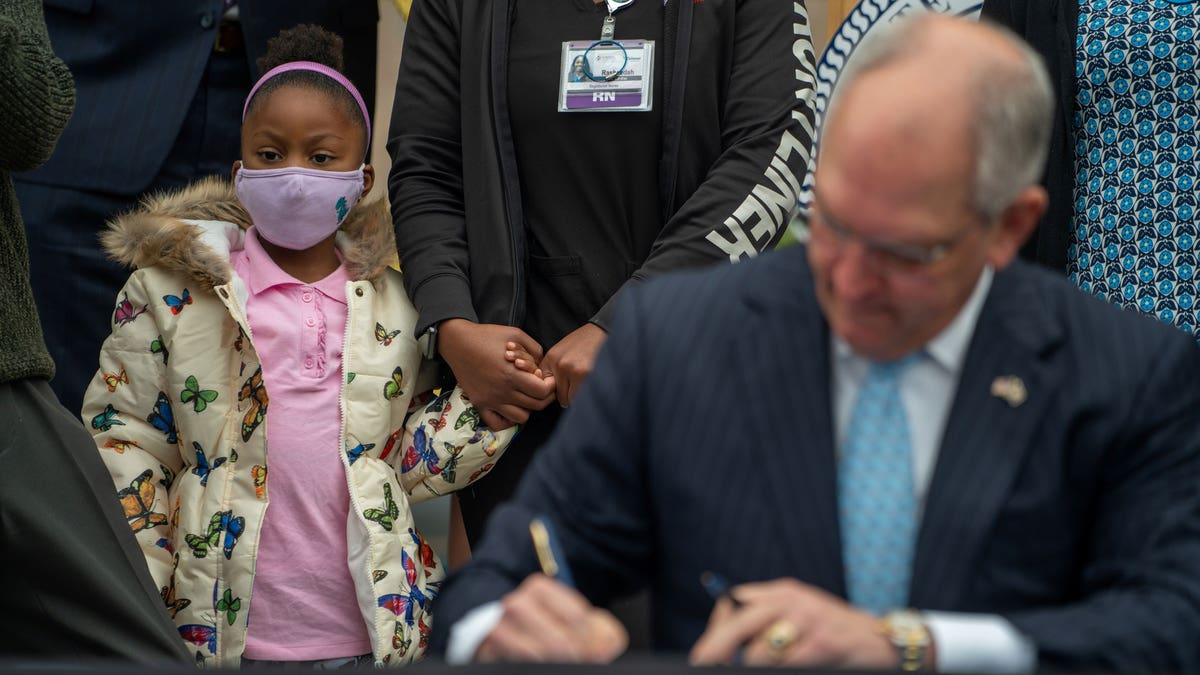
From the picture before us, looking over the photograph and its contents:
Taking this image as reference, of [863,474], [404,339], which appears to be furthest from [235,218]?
[863,474]

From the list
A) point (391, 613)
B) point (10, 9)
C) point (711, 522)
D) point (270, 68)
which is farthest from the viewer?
point (270, 68)

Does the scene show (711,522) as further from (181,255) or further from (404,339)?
(181,255)

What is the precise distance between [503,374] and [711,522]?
1.11 metres

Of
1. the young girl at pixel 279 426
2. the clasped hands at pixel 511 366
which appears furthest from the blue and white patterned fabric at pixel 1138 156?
the young girl at pixel 279 426

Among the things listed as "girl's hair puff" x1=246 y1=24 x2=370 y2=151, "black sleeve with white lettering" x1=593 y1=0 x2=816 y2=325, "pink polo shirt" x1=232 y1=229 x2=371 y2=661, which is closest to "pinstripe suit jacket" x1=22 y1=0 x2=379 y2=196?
"girl's hair puff" x1=246 y1=24 x2=370 y2=151

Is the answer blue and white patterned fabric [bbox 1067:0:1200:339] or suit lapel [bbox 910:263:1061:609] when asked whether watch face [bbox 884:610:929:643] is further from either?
blue and white patterned fabric [bbox 1067:0:1200:339]

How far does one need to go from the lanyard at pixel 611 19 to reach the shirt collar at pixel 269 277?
2.43ft

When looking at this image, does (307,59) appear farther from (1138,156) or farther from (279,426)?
(1138,156)

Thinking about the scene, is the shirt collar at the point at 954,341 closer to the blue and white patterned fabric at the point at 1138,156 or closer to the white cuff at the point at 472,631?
the white cuff at the point at 472,631

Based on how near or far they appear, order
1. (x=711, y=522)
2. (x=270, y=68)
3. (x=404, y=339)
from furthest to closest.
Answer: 1. (x=270, y=68)
2. (x=404, y=339)
3. (x=711, y=522)

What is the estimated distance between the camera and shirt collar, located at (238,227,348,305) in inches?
117

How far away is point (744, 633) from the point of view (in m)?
1.49

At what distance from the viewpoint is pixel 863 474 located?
1.70 meters

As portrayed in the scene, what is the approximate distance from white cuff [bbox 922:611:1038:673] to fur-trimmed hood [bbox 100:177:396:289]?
179cm
